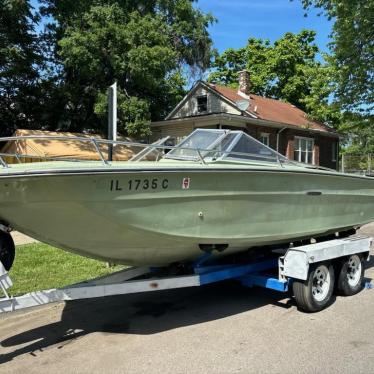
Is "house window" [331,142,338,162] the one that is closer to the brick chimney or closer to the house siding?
the brick chimney

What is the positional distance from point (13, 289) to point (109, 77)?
61.5ft

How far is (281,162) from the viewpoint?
237 inches

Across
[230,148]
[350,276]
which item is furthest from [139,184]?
[350,276]

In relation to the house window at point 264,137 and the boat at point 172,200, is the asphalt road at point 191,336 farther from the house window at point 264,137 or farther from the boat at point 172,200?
the house window at point 264,137

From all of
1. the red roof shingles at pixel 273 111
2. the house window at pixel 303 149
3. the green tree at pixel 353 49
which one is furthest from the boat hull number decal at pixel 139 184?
the house window at pixel 303 149

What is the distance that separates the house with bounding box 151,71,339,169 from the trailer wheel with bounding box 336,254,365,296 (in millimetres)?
16861

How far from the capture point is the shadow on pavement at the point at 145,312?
495cm

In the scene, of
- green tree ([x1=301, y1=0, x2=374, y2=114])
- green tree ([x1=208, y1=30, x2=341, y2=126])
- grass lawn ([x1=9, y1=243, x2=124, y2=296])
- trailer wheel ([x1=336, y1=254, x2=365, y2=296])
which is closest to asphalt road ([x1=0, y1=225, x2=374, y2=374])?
trailer wheel ([x1=336, y1=254, x2=365, y2=296])

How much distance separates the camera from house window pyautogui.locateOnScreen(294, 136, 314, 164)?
Answer: 2829 cm

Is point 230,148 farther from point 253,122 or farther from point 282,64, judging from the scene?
point 282,64

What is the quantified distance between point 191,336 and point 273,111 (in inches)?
982

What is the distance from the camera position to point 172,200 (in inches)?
187

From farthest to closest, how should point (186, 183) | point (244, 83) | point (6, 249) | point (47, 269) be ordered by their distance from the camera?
point (244, 83) → point (47, 269) → point (186, 183) → point (6, 249)

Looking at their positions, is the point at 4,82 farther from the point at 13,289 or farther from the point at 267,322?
the point at 267,322
